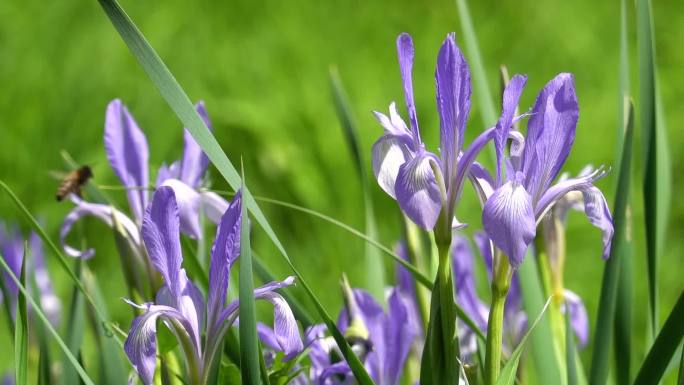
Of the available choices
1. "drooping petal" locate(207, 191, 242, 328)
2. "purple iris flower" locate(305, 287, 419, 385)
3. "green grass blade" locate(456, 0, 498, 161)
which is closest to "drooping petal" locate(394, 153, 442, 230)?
"drooping petal" locate(207, 191, 242, 328)

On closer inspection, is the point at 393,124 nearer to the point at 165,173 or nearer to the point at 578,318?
the point at 165,173

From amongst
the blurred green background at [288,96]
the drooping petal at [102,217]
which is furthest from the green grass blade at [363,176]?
A: the blurred green background at [288,96]

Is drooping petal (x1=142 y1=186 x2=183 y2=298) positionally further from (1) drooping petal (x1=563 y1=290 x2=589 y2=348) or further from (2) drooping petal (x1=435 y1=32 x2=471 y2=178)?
(1) drooping petal (x1=563 y1=290 x2=589 y2=348)

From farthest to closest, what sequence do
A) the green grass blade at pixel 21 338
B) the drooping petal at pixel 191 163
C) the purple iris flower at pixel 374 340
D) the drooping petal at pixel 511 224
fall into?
the drooping petal at pixel 191 163 < the purple iris flower at pixel 374 340 < the green grass blade at pixel 21 338 < the drooping petal at pixel 511 224

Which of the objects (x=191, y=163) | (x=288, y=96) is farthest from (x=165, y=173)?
(x=288, y=96)

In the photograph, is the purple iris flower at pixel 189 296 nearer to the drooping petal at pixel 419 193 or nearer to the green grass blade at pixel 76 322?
the drooping petal at pixel 419 193

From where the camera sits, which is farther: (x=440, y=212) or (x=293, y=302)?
(x=293, y=302)
